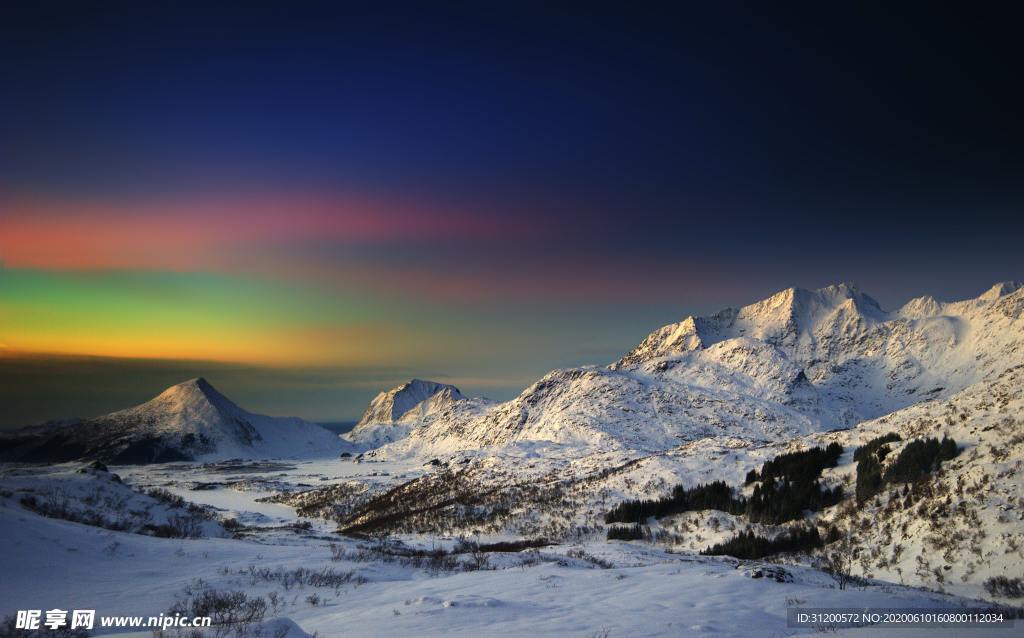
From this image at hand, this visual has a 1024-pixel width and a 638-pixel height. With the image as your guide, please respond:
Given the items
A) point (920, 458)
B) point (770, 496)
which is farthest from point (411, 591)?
point (770, 496)

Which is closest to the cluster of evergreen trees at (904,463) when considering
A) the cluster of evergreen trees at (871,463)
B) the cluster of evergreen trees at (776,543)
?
the cluster of evergreen trees at (871,463)

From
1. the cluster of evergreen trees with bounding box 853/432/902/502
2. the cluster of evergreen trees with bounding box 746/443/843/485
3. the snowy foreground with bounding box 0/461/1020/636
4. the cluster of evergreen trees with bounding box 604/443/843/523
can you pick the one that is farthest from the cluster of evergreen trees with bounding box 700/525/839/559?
the snowy foreground with bounding box 0/461/1020/636

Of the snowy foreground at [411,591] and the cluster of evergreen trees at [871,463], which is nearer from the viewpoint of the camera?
the snowy foreground at [411,591]

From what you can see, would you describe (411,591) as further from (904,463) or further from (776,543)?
(904,463)

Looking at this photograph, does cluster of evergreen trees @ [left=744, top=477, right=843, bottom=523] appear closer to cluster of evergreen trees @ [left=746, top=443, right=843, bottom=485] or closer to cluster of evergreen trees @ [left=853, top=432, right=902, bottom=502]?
cluster of evergreen trees @ [left=746, top=443, right=843, bottom=485]

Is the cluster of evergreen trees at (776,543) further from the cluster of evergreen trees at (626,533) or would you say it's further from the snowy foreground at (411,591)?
the snowy foreground at (411,591)

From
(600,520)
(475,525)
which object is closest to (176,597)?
(600,520)

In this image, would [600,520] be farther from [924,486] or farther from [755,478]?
[924,486]
